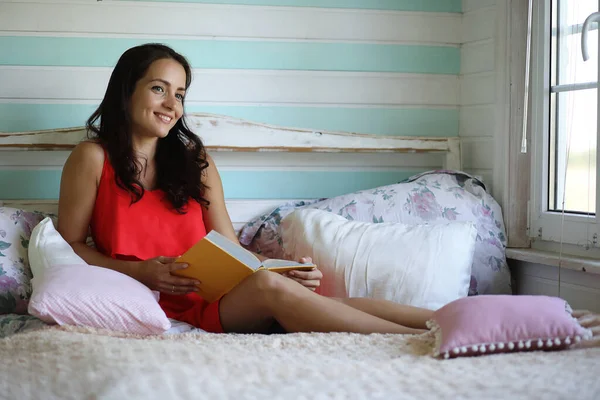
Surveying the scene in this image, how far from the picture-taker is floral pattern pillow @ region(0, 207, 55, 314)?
2.02m

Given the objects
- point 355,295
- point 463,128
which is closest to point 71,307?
point 355,295

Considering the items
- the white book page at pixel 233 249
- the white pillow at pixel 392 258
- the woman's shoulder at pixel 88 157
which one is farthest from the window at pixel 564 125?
the woman's shoulder at pixel 88 157

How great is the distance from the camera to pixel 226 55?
2.60 m

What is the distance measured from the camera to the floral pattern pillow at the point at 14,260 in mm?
2018

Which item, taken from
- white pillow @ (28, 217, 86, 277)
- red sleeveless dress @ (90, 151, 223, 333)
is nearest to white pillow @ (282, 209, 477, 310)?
red sleeveless dress @ (90, 151, 223, 333)

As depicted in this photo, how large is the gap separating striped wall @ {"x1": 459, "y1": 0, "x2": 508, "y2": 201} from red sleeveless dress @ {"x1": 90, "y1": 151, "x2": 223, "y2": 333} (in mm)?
1061

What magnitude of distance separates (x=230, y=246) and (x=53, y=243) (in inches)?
21.0

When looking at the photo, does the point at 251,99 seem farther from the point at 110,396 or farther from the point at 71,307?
the point at 110,396

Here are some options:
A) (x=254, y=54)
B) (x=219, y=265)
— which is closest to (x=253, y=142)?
(x=254, y=54)

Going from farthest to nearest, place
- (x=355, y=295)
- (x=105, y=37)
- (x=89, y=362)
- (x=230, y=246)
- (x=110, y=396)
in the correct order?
1. (x=105, y=37)
2. (x=355, y=295)
3. (x=230, y=246)
4. (x=89, y=362)
5. (x=110, y=396)

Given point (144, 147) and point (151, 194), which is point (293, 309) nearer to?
point (151, 194)

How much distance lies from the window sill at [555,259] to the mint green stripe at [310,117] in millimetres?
603

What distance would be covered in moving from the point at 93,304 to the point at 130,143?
67cm

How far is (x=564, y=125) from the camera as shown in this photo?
232 cm
